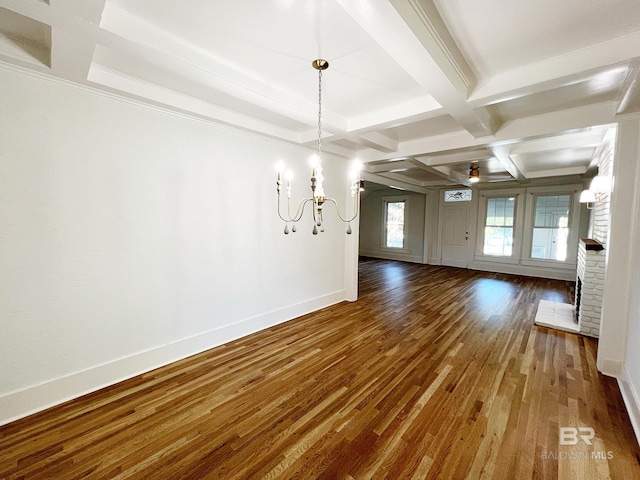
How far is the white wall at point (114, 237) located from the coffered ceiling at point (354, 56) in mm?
301

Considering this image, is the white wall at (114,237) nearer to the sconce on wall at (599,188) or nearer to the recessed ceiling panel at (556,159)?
the sconce on wall at (599,188)

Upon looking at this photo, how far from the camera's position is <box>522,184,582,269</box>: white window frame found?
6648mm

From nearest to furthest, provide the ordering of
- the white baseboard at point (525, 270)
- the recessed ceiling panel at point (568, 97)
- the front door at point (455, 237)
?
the recessed ceiling panel at point (568, 97) → the white baseboard at point (525, 270) → the front door at point (455, 237)

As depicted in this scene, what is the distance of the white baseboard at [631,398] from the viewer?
1.94 metres

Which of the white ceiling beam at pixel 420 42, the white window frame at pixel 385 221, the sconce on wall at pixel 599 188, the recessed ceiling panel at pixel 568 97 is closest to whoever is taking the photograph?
the white ceiling beam at pixel 420 42

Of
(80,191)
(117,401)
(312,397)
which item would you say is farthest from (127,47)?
Result: (312,397)

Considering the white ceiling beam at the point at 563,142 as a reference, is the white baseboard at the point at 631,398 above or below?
below

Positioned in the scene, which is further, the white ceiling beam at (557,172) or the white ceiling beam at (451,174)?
the white ceiling beam at (557,172)

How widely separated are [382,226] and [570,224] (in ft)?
16.9

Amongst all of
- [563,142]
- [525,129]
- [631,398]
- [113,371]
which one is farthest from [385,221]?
[113,371]

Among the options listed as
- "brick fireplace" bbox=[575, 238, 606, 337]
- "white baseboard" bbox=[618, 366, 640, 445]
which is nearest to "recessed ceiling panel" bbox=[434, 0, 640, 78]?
"white baseboard" bbox=[618, 366, 640, 445]

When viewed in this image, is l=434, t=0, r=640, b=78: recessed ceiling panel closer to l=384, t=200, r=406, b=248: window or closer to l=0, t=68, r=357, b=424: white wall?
l=0, t=68, r=357, b=424: white wall

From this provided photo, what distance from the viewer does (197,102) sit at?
8.67 feet

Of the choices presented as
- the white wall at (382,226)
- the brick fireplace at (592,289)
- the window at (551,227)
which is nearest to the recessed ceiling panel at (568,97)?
the brick fireplace at (592,289)
